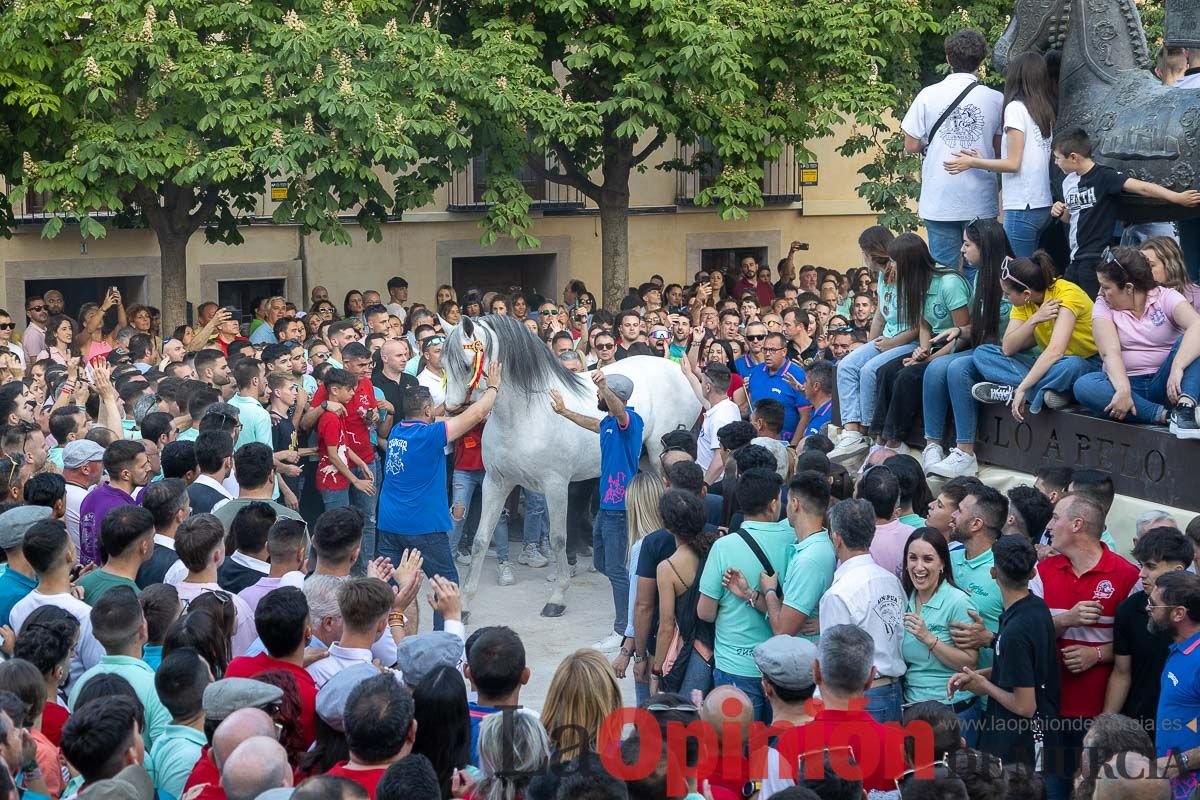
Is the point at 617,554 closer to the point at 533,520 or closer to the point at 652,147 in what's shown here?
the point at 533,520

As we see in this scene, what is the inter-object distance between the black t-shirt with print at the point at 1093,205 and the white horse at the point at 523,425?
3747 millimetres

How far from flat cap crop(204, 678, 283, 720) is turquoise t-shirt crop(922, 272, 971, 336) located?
5.37m

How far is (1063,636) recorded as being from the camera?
5863mm

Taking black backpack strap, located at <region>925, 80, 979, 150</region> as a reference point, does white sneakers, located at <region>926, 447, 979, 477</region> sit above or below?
below

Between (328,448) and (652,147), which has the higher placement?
(652,147)

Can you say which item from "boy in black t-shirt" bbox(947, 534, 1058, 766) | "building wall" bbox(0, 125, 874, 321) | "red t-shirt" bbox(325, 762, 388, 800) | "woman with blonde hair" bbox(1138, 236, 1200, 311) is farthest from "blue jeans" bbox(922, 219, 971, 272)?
"building wall" bbox(0, 125, 874, 321)

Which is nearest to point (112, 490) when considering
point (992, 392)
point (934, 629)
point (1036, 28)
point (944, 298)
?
point (934, 629)

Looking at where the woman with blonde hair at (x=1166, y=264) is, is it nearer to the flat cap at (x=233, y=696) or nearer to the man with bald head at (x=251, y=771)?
the flat cap at (x=233, y=696)

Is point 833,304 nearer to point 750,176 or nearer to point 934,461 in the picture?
Result: point 750,176

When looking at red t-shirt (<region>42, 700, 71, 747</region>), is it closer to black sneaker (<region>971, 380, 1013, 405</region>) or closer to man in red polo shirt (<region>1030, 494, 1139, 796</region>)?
man in red polo shirt (<region>1030, 494, 1139, 796</region>)

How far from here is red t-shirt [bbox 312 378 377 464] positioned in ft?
32.9

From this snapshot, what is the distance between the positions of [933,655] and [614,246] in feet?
42.1

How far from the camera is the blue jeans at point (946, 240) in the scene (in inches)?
357

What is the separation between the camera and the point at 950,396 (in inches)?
331
